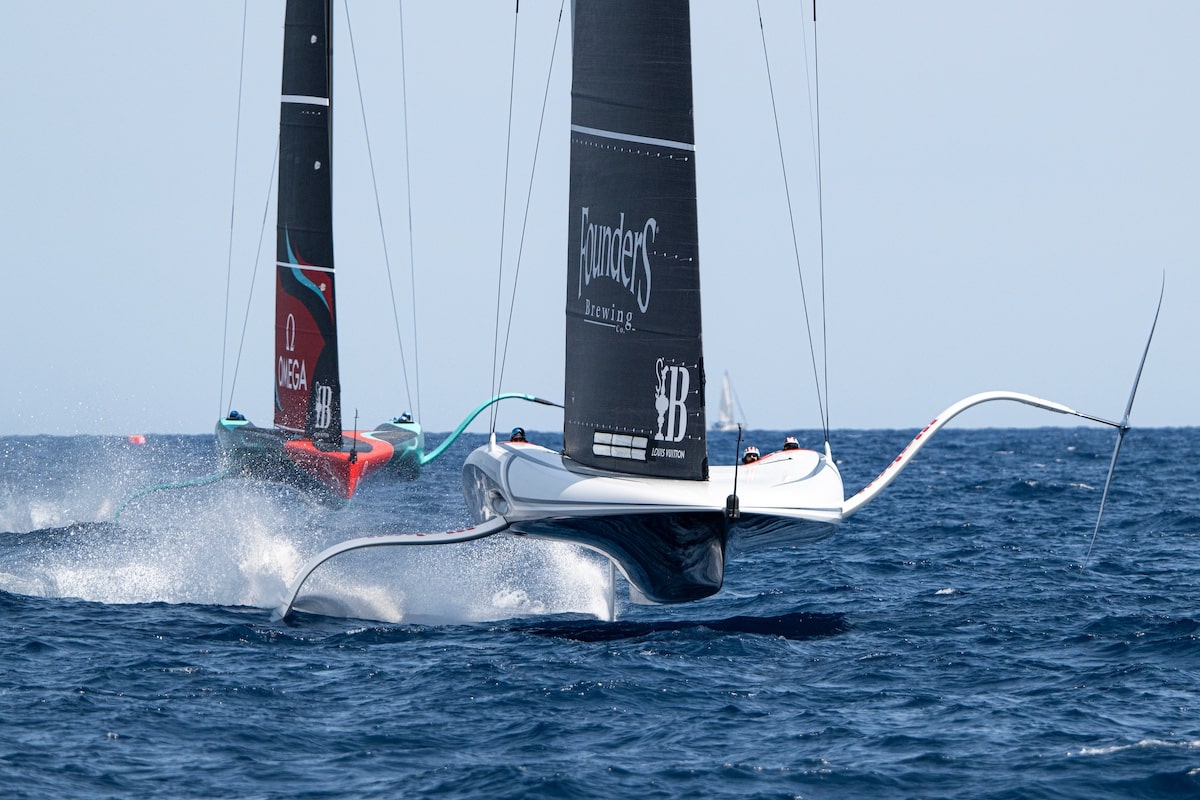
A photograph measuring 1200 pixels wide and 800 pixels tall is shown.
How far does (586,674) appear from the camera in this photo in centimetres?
1091

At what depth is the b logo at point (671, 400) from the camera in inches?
483

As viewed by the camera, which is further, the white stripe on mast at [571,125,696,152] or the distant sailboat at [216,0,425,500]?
the distant sailboat at [216,0,425,500]

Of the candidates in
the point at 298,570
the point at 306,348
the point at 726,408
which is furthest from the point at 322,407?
the point at 726,408

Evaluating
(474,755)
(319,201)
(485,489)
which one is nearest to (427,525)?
(319,201)

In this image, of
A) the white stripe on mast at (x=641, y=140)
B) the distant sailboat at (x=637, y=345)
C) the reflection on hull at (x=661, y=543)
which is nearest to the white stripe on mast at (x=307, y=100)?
the distant sailboat at (x=637, y=345)

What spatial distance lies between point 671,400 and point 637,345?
0.58m

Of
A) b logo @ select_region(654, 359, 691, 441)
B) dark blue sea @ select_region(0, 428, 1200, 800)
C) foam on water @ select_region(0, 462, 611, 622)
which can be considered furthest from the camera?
foam on water @ select_region(0, 462, 611, 622)

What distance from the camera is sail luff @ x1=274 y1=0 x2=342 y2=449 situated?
23969mm

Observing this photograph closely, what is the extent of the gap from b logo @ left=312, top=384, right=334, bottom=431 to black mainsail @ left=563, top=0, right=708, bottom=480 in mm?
12140

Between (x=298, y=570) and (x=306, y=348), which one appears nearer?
(x=298, y=570)

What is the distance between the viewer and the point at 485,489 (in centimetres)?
1291

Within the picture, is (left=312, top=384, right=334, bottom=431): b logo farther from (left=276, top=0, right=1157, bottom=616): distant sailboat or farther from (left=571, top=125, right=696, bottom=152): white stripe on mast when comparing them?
(left=571, top=125, right=696, bottom=152): white stripe on mast

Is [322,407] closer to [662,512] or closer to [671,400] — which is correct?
[671,400]

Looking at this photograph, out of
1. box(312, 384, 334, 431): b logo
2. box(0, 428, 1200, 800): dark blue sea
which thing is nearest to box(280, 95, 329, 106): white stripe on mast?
box(312, 384, 334, 431): b logo
